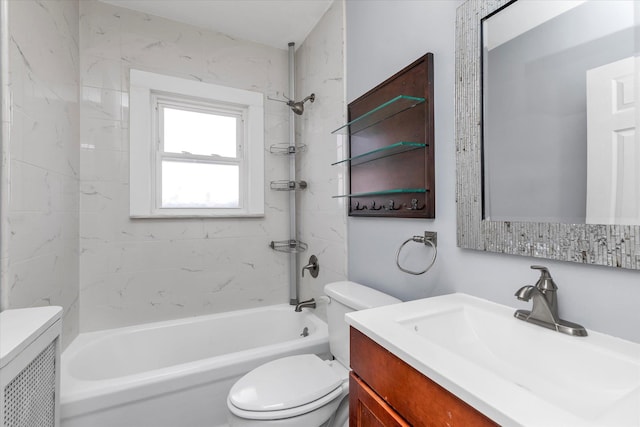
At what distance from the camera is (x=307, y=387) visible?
120 centimetres

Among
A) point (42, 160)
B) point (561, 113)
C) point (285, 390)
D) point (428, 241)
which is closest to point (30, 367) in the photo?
point (285, 390)

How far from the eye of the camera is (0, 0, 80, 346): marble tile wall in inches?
46.2

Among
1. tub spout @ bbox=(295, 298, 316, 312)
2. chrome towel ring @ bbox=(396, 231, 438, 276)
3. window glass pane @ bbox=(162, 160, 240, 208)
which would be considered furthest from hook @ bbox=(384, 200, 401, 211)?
window glass pane @ bbox=(162, 160, 240, 208)

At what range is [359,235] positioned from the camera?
65.6 inches

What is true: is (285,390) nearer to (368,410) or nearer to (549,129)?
(368,410)

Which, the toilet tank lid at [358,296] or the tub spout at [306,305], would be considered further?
the tub spout at [306,305]

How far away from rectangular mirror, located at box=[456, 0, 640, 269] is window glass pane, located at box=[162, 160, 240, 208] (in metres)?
1.77

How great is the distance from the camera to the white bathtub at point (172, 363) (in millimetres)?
1269

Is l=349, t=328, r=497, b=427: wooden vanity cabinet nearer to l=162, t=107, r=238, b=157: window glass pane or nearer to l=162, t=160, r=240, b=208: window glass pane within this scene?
l=162, t=160, r=240, b=208: window glass pane

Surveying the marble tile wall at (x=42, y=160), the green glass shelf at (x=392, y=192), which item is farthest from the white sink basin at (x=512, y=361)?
the marble tile wall at (x=42, y=160)

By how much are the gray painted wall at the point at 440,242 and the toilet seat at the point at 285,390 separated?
0.50 m

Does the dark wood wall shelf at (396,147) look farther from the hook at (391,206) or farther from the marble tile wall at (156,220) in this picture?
the marble tile wall at (156,220)

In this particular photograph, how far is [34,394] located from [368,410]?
3.53 ft

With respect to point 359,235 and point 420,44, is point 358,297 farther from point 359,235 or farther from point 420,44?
point 420,44
